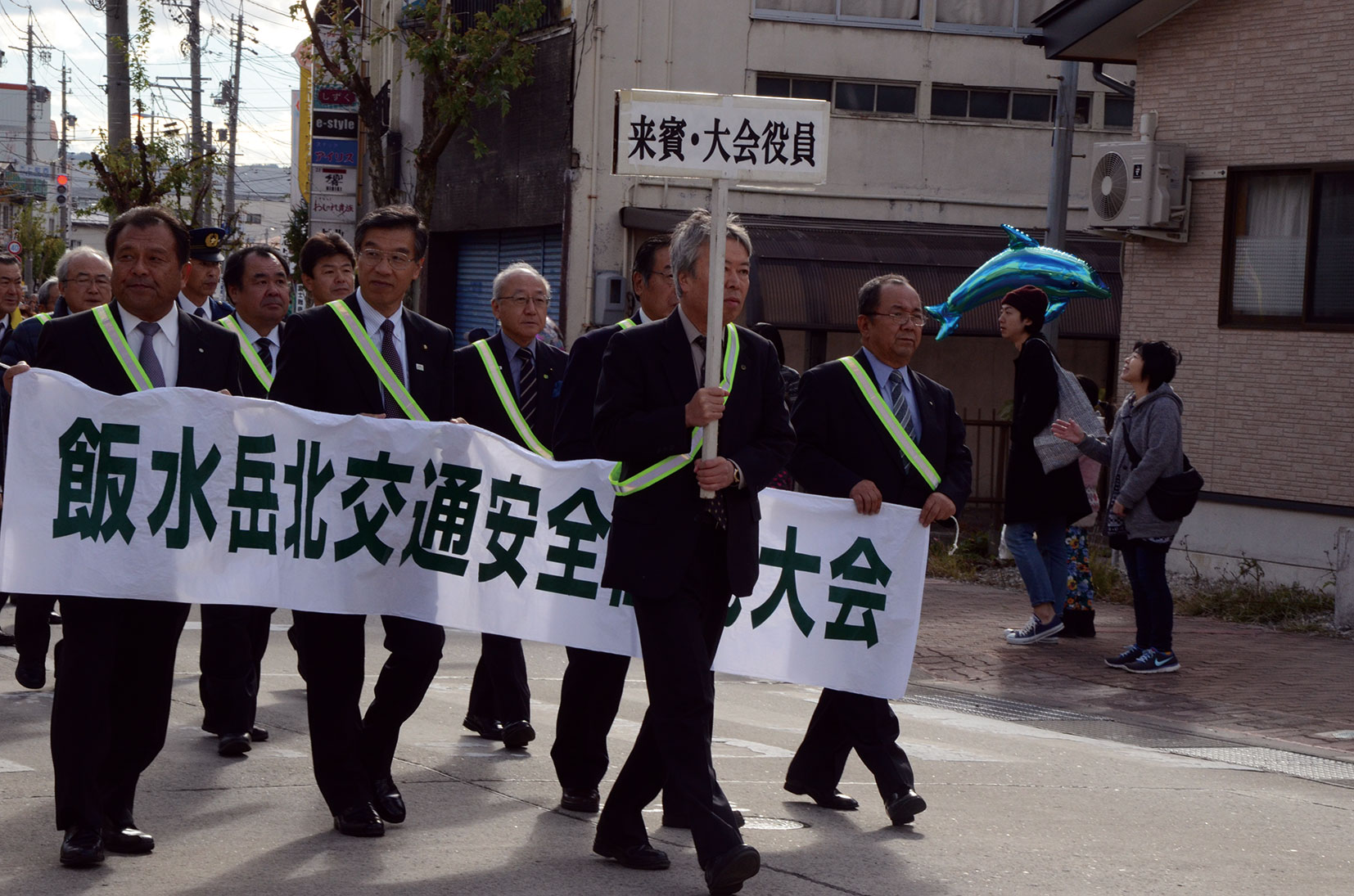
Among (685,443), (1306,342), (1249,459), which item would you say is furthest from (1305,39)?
(685,443)

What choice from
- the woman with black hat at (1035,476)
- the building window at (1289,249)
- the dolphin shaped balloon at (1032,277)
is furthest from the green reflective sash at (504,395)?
the building window at (1289,249)

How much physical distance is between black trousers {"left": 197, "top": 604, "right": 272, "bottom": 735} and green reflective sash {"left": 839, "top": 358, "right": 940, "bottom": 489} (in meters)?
2.71

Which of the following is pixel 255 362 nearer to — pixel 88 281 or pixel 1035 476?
pixel 88 281

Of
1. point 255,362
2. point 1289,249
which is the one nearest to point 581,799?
point 255,362

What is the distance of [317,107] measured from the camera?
1075 inches

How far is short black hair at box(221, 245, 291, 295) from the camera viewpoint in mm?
8148

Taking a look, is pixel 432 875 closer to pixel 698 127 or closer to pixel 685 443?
pixel 685 443

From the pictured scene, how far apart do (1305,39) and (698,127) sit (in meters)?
10.1

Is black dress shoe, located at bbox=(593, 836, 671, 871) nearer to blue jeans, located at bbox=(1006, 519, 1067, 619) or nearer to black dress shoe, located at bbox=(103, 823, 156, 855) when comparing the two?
black dress shoe, located at bbox=(103, 823, 156, 855)

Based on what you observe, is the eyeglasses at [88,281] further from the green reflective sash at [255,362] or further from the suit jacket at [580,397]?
the suit jacket at [580,397]

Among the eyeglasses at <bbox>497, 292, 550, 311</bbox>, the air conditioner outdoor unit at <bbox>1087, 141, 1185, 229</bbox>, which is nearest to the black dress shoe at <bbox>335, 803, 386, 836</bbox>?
the eyeglasses at <bbox>497, 292, 550, 311</bbox>

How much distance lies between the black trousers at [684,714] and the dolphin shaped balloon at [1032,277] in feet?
30.3

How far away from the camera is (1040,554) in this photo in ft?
36.9

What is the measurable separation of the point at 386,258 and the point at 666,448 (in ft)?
4.61
